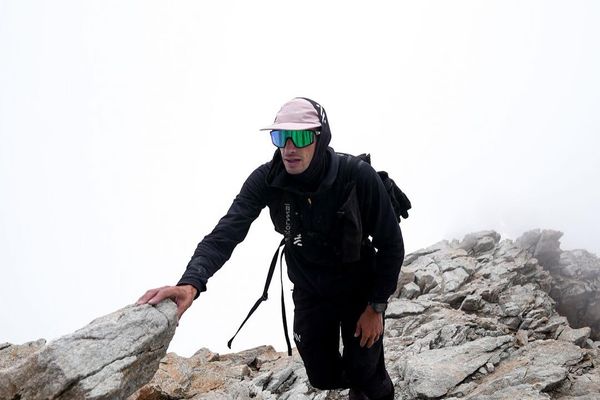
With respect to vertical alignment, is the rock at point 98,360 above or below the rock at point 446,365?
above

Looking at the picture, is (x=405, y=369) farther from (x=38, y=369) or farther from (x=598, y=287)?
(x=598, y=287)

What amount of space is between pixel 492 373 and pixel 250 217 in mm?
8796

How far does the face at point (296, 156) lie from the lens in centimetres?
569

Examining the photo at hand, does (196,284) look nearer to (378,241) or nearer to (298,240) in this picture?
(298,240)

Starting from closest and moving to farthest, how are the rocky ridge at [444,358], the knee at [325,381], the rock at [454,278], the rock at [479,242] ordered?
1. the knee at [325,381]
2. the rocky ridge at [444,358]
3. the rock at [454,278]
4. the rock at [479,242]

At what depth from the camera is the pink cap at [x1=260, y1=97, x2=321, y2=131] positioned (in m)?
5.57

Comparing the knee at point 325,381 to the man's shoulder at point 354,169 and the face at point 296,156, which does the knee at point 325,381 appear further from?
the face at point 296,156

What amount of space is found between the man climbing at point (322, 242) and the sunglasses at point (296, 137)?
0.01 meters

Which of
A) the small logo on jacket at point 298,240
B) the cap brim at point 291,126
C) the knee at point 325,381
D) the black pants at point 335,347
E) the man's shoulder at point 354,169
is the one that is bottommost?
the knee at point 325,381

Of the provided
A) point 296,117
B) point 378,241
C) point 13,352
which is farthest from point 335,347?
point 13,352

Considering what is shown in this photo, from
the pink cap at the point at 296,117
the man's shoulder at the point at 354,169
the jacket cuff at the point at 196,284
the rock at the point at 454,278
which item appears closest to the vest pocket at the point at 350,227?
the man's shoulder at the point at 354,169

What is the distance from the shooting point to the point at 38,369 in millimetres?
4691

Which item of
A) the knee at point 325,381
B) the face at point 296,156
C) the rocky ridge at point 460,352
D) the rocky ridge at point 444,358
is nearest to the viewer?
the face at point 296,156

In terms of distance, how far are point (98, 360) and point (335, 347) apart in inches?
149
